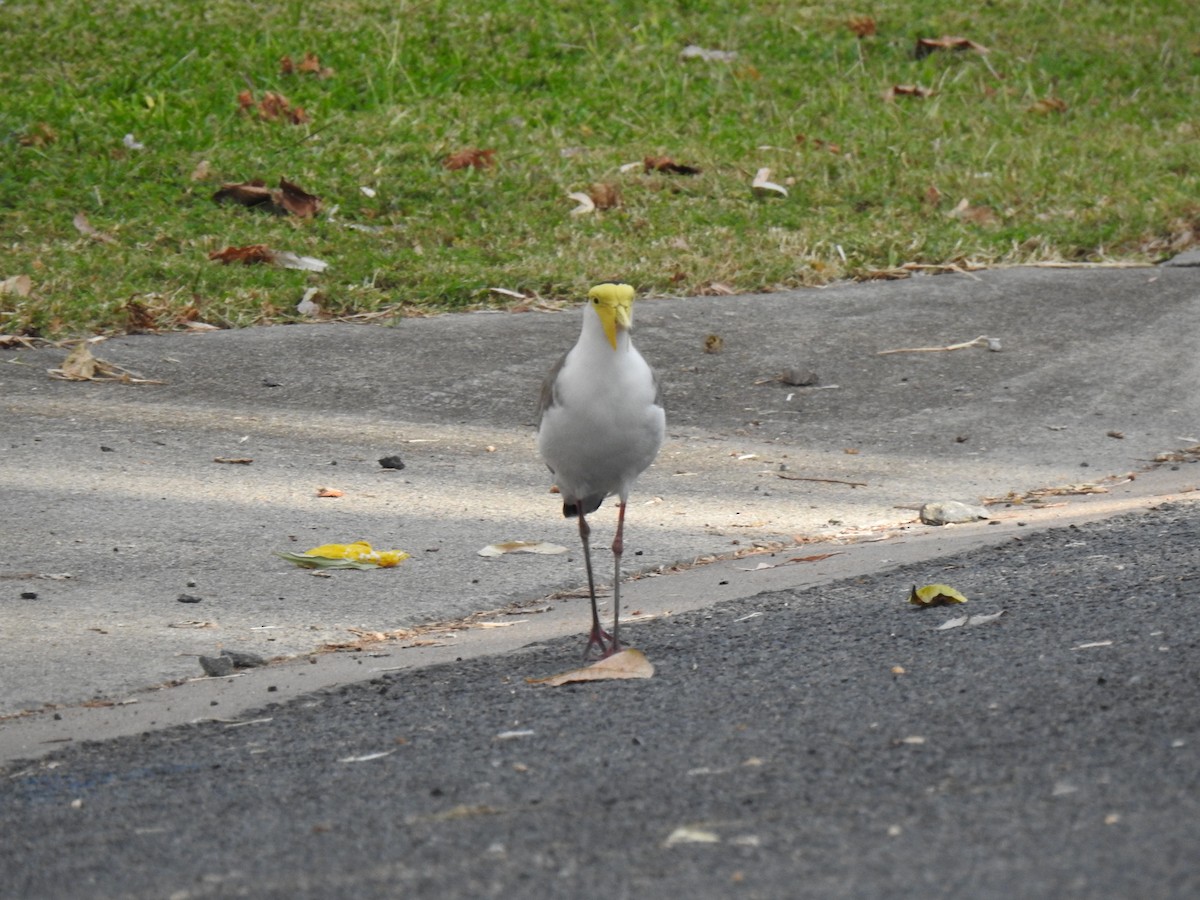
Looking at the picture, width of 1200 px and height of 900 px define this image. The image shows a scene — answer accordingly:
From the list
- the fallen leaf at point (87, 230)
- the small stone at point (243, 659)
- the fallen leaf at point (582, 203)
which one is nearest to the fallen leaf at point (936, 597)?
the small stone at point (243, 659)

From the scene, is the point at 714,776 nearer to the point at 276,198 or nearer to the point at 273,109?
the point at 276,198

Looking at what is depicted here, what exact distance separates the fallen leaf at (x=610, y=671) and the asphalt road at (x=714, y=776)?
0.16ft

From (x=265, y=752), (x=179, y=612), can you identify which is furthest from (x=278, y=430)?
A: (x=265, y=752)

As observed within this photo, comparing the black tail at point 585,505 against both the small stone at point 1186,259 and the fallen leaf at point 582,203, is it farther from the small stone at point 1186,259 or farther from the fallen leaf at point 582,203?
Answer: the small stone at point 1186,259

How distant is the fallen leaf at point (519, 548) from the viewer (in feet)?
16.1

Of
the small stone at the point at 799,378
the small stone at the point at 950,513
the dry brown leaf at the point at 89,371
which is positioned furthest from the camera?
the small stone at the point at 799,378

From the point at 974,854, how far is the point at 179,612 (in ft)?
8.19

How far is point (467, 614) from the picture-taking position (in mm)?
4426

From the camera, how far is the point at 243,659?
156 inches

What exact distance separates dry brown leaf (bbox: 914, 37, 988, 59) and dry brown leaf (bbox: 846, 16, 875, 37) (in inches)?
14.8

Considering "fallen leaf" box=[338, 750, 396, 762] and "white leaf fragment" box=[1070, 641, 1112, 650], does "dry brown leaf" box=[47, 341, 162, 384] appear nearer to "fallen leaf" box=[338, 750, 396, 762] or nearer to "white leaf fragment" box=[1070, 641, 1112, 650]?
"fallen leaf" box=[338, 750, 396, 762]

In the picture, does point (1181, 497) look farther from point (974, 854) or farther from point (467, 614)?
point (974, 854)

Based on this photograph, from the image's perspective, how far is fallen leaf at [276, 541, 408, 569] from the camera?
4723 millimetres

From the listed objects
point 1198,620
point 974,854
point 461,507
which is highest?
point 974,854
